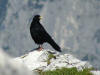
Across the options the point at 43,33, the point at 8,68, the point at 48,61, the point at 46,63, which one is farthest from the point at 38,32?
the point at 8,68

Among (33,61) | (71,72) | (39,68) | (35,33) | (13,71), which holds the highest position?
(35,33)

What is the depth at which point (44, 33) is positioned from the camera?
19.7 m

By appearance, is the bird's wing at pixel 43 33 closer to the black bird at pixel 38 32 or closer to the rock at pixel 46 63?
the black bird at pixel 38 32

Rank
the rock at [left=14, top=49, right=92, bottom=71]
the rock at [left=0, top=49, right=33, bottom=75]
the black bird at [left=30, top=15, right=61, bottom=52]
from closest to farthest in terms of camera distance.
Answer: the rock at [left=0, top=49, right=33, bottom=75] → the rock at [left=14, top=49, right=92, bottom=71] → the black bird at [left=30, top=15, right=61, bottom=52]

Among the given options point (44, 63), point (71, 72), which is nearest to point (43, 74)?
point (71, 72)

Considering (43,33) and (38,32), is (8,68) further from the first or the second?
(38,32)

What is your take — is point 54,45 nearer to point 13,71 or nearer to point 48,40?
point 48,40

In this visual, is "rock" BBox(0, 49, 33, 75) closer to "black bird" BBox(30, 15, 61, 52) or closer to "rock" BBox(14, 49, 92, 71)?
"rock" BBox(14, 49, 92, 71)

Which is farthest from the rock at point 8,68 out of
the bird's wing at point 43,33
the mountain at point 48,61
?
the bird's wing at point 43,33

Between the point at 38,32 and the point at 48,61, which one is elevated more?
the point at 38,32

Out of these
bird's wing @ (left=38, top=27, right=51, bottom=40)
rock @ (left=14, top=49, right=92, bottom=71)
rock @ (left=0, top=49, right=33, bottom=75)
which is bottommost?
rock @ (left=0, top=49, right=33, bottom=75)

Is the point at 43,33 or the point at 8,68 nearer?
the point at 8,68

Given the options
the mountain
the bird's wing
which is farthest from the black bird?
the mountain

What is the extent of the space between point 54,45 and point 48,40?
0.76m
